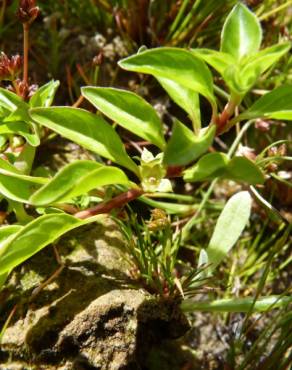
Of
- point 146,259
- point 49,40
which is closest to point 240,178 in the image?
point 146,259

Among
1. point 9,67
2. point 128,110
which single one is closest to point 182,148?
point 128,110

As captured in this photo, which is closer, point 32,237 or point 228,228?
point 32,237

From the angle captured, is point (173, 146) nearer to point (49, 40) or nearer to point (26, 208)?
point (26, 208)

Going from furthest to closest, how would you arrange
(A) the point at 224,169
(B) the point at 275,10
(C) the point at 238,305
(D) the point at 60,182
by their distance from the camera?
(B) the point at 275,10
(C) the point at 238,305
(A) the point at 224,169
(D) the point at 60,182

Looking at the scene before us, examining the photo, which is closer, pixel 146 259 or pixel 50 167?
pixel 146 259

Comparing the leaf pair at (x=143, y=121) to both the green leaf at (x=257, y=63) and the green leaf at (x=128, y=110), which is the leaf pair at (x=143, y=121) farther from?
the green leaf at (x=257, y=63)

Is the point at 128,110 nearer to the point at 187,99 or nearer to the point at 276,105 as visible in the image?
the point at 187,99
